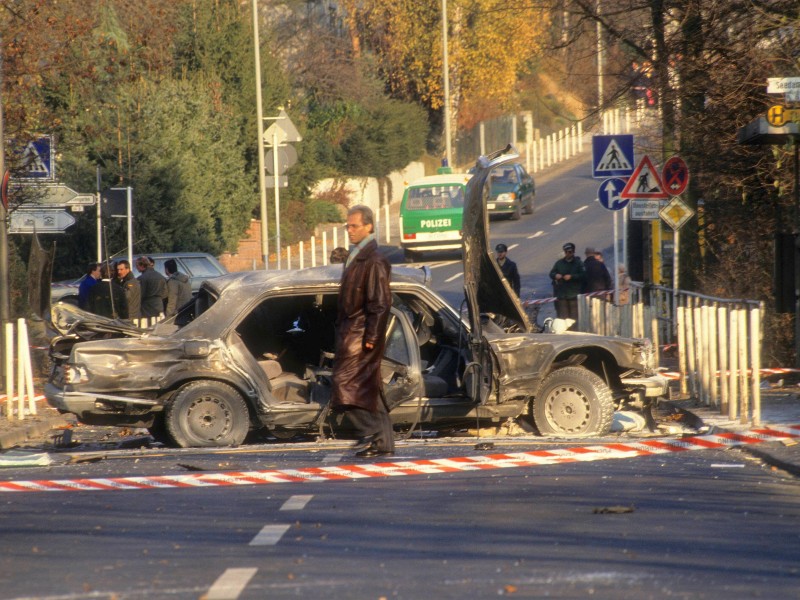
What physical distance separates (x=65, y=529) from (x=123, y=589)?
1.67 meters

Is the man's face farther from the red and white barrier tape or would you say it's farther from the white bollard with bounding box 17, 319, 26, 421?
the white bollard with bounding box 17, 319, 26, 421

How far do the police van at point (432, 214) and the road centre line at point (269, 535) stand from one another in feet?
108

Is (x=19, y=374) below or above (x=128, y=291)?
below

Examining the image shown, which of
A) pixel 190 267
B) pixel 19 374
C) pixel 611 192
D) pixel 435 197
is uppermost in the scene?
pixel 435 197

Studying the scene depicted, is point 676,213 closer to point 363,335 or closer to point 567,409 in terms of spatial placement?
point 567,409

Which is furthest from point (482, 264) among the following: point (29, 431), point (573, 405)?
point (29, 431)

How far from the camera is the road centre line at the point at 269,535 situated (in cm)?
698

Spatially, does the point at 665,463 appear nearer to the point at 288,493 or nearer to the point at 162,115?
the point at 288,493

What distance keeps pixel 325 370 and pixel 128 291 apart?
11.3 m

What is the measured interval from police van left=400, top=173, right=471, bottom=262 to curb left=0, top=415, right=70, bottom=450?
2525 centimetres

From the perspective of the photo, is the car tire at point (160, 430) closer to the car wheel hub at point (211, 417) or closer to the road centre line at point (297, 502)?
the car wheel hub at point (211, 417)

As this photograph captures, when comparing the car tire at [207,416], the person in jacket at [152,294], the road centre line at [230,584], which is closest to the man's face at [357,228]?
the car tire at [207,416]

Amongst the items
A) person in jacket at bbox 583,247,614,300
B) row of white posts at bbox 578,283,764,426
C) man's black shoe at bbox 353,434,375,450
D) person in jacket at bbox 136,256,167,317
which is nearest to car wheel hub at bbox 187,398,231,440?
man's black shoe at bbox 353,434,375,450

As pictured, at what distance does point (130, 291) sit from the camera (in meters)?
22.6
